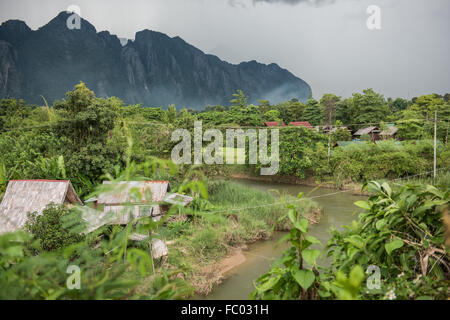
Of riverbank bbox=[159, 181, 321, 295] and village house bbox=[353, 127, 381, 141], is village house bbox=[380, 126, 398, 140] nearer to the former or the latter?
village house bbox=[353, 127, 381, 141]

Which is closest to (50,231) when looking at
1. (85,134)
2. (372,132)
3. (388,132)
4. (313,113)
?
(85,134)

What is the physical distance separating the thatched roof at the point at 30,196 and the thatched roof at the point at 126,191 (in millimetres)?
677

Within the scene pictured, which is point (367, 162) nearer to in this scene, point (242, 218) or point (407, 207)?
point (242, 218)

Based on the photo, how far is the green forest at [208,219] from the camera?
1.68 feet

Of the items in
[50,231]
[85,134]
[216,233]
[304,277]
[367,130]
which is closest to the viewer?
[304,277]

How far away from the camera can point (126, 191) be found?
60 centimetres

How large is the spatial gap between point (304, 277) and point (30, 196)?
200 inches

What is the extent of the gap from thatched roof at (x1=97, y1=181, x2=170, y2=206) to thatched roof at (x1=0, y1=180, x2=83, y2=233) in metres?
0.68

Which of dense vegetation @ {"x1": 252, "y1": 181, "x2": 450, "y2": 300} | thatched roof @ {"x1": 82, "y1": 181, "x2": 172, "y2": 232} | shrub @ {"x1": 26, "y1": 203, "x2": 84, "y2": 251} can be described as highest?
thatched roof @ {"x1": 82, "y1": 181, "x2": 172, "y2": 232}

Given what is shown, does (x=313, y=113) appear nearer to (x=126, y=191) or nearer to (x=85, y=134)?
(x=85, y=134)

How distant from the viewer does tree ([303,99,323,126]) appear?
27156 millimetres

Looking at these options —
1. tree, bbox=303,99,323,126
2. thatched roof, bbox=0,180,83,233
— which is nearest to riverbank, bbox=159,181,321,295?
thatched roof, bbox=0,180,83,233

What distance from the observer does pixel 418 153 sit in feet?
42.0
